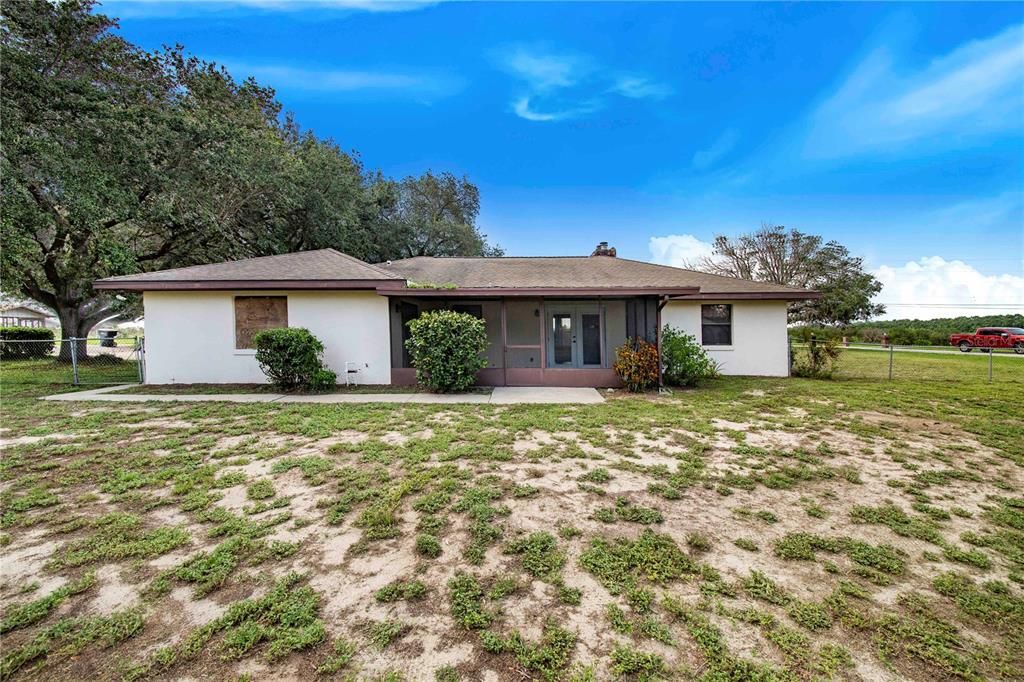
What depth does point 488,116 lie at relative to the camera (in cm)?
1734

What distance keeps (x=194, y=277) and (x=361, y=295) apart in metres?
3.76

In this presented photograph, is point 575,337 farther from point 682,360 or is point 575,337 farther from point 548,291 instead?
point 682,360

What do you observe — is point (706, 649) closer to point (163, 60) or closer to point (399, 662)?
point (399, 662)

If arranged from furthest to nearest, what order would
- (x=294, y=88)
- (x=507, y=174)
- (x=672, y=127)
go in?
1. (x=507, y=174)
2. (x=294, y=88)
3. (x=672, y=127)

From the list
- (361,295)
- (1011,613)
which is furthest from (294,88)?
(1011,613)

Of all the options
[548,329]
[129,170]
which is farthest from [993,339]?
[129,170]

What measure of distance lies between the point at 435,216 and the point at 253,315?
17539mm

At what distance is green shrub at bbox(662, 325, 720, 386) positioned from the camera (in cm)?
926

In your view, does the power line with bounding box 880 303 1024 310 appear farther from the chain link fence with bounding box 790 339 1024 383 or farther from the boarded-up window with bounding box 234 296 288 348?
the boarded-up window with bounding box 234 296 288 348

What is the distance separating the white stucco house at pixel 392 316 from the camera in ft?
29.8

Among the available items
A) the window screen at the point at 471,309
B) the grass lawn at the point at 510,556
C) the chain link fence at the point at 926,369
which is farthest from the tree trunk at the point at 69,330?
the chain link fence at the point at 926,369

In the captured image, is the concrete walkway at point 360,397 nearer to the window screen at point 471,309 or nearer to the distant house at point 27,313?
the window screen at point 471,309

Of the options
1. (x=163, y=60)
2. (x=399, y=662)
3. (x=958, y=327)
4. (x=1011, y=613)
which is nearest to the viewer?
(x=399, y=662)

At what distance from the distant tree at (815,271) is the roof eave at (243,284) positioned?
26994mm
